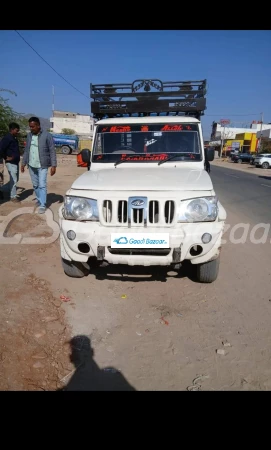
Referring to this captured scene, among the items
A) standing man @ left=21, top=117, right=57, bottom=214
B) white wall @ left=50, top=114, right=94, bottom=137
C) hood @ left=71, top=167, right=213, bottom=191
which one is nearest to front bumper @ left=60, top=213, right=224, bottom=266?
hood @ left=71, top=167, right=213, bottom=191

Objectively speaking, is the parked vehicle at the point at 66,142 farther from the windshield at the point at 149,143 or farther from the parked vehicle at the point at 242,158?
the windshield at the point at 149,143

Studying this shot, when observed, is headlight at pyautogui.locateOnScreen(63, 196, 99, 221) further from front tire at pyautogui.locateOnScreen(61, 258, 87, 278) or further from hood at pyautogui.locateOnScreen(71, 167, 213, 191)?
front tire at pyautogui.locateOnScreen(61, 258, 87, 278)

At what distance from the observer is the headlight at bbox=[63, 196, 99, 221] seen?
3.15m

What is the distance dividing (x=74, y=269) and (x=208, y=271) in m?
1.59

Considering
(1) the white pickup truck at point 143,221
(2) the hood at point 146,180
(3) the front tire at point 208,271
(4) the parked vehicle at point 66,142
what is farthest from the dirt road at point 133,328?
(4) the parked vehicle at point 66,142

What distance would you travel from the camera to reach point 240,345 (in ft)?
8.64

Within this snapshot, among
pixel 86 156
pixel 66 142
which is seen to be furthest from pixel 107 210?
pixel 66 142

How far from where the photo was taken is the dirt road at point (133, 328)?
224cm

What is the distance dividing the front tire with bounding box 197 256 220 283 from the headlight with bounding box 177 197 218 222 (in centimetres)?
61

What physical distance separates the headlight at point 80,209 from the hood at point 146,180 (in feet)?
0.47

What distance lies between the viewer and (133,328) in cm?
288
